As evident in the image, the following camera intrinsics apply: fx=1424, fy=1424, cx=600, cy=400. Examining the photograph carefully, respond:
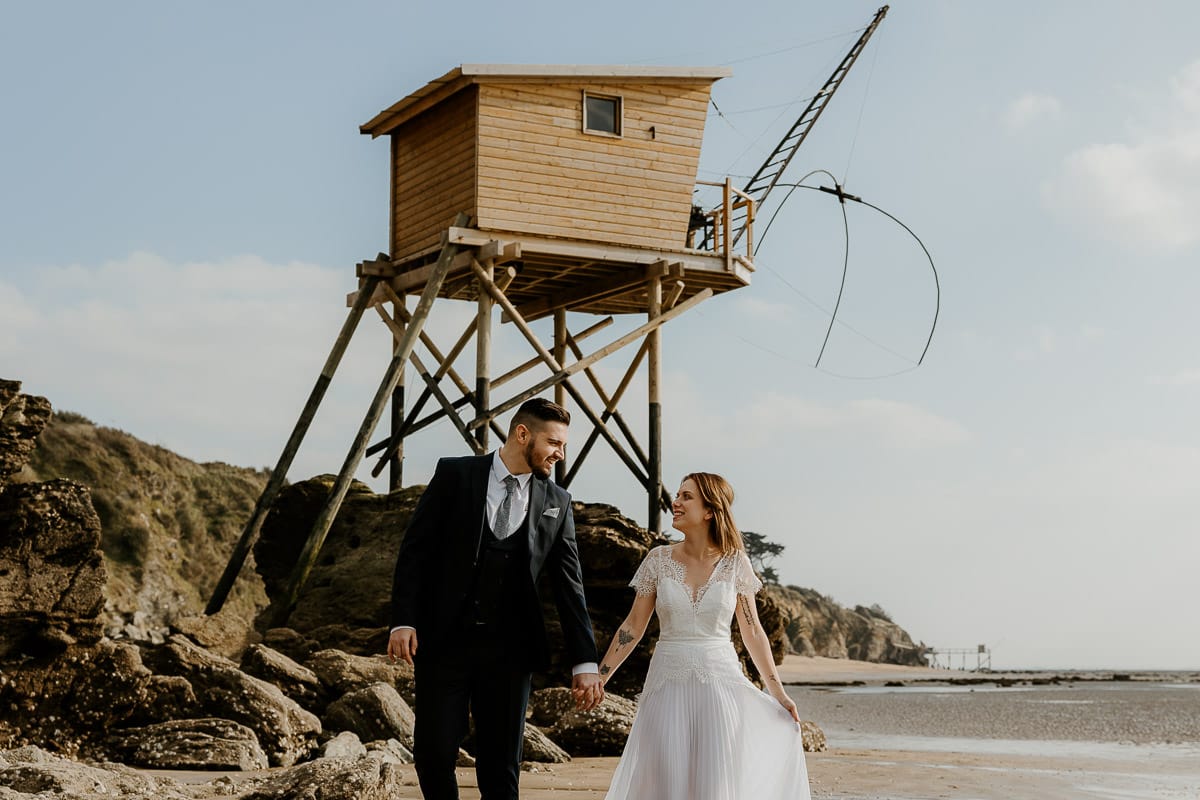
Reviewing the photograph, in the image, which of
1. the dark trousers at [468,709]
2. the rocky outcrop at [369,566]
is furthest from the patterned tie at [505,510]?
the rocky outcrop at [369,566]

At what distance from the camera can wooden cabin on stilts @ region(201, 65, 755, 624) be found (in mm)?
19047

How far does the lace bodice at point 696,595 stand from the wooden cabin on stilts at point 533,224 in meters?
12.1

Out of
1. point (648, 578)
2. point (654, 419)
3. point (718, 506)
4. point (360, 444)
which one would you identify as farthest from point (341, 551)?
point (718, 506)

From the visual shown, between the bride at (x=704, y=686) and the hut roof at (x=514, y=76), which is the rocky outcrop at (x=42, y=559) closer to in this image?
the bride at (x=704, y=686)

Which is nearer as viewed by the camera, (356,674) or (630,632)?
(630,632)

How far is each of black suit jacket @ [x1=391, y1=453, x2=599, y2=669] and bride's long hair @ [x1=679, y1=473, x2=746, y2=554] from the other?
69cm

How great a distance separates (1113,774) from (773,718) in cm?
756

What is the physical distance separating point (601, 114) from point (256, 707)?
1094cm

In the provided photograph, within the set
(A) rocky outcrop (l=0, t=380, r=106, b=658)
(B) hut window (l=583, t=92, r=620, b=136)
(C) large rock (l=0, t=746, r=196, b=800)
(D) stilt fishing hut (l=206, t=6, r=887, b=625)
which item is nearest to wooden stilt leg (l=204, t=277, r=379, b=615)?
(D) stilt fishing hut (l=206, t=6, r=887, b=625)

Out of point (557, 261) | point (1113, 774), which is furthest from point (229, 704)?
point (557, 261)

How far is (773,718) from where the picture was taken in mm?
6473

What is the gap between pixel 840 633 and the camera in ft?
248

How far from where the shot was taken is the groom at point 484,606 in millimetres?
5723

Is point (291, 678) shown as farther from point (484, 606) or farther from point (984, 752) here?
point (484, 606)
